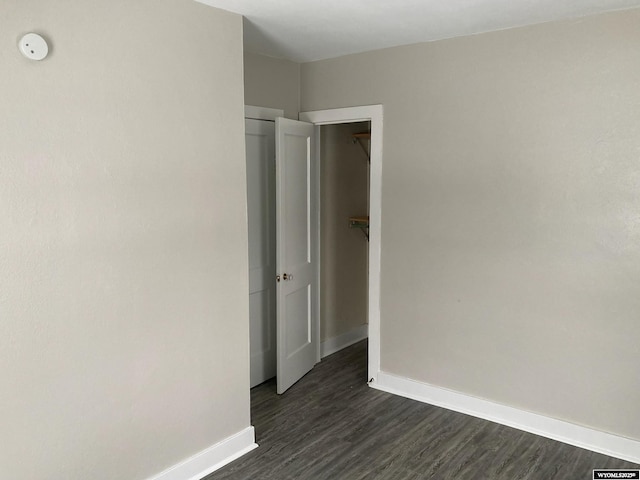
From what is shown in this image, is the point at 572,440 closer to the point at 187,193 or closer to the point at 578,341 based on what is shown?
the point at 578,341

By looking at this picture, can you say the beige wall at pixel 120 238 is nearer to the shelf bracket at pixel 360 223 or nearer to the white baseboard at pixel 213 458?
the white baseboard at pixel 213 458

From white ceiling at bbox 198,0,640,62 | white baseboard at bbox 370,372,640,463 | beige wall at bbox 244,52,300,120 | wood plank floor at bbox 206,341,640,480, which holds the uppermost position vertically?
white ceiling at bbox 198,0,640,62

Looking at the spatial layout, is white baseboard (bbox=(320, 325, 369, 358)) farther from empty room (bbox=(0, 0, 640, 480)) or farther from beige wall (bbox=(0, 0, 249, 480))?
beige wall (bbox=(0, 0, 249, 480))

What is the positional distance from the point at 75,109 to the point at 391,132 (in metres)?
2.15

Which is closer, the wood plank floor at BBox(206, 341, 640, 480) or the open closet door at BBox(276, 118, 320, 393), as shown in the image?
the wood plank floor at BBox(206, 341, 640, 480)

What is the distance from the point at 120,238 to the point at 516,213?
225 centimetres

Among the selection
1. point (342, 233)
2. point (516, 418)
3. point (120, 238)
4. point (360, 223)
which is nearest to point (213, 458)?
point (120, 238)

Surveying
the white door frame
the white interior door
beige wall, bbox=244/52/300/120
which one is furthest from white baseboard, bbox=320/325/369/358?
beige wall, bbox=244/52/300/120

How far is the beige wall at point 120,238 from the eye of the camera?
→ 6.55ft

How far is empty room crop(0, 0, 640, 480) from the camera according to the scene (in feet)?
6.91

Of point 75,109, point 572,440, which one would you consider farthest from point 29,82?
point 572,440

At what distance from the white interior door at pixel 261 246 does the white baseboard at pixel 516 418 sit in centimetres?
87

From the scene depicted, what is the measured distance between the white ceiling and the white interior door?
66 cm

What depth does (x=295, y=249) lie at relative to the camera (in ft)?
12.8
